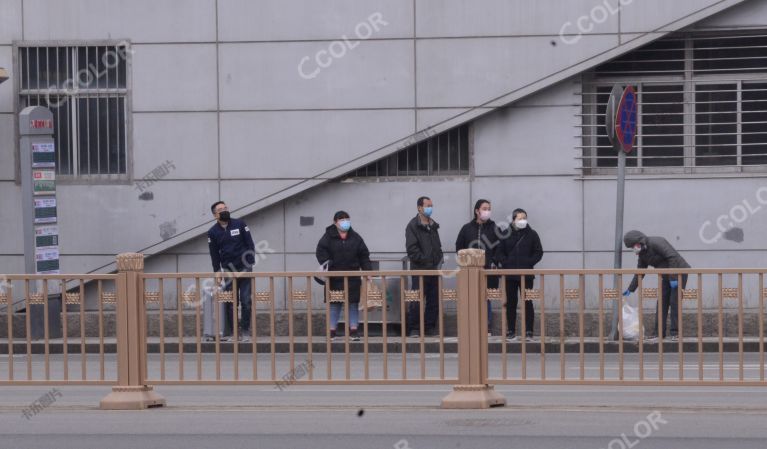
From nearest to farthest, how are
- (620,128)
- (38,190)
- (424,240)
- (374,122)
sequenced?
(620,128)
(424,240)
(38,190)
(374,122)

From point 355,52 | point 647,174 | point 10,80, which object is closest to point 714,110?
point 647,174

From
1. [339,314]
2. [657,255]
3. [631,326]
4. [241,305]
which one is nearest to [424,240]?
[657,255]

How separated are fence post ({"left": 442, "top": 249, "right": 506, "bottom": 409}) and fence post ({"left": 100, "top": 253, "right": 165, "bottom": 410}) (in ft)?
7.78

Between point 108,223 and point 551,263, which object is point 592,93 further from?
point 108,223

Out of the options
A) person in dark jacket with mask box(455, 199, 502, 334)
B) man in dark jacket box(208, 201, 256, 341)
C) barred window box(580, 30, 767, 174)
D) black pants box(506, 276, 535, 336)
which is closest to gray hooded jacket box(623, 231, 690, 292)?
person in dark jacket with mask box(455, 199, 502, 334)

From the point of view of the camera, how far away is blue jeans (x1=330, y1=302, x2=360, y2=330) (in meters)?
10.9

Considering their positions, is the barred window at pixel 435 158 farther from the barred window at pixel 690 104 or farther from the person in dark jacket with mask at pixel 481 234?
the barred window at pixel 690 104

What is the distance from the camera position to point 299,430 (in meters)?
9.70

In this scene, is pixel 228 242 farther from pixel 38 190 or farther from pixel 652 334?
pixel 652 334

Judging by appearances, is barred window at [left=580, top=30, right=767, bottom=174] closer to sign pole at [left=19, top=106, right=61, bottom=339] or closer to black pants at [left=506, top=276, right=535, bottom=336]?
sign pole at [left=19, top=106, right=61, bottom=339]

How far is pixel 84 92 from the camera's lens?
1986cm

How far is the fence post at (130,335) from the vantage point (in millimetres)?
10445

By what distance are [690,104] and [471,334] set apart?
1019cm

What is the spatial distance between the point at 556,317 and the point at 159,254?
9624 mm
